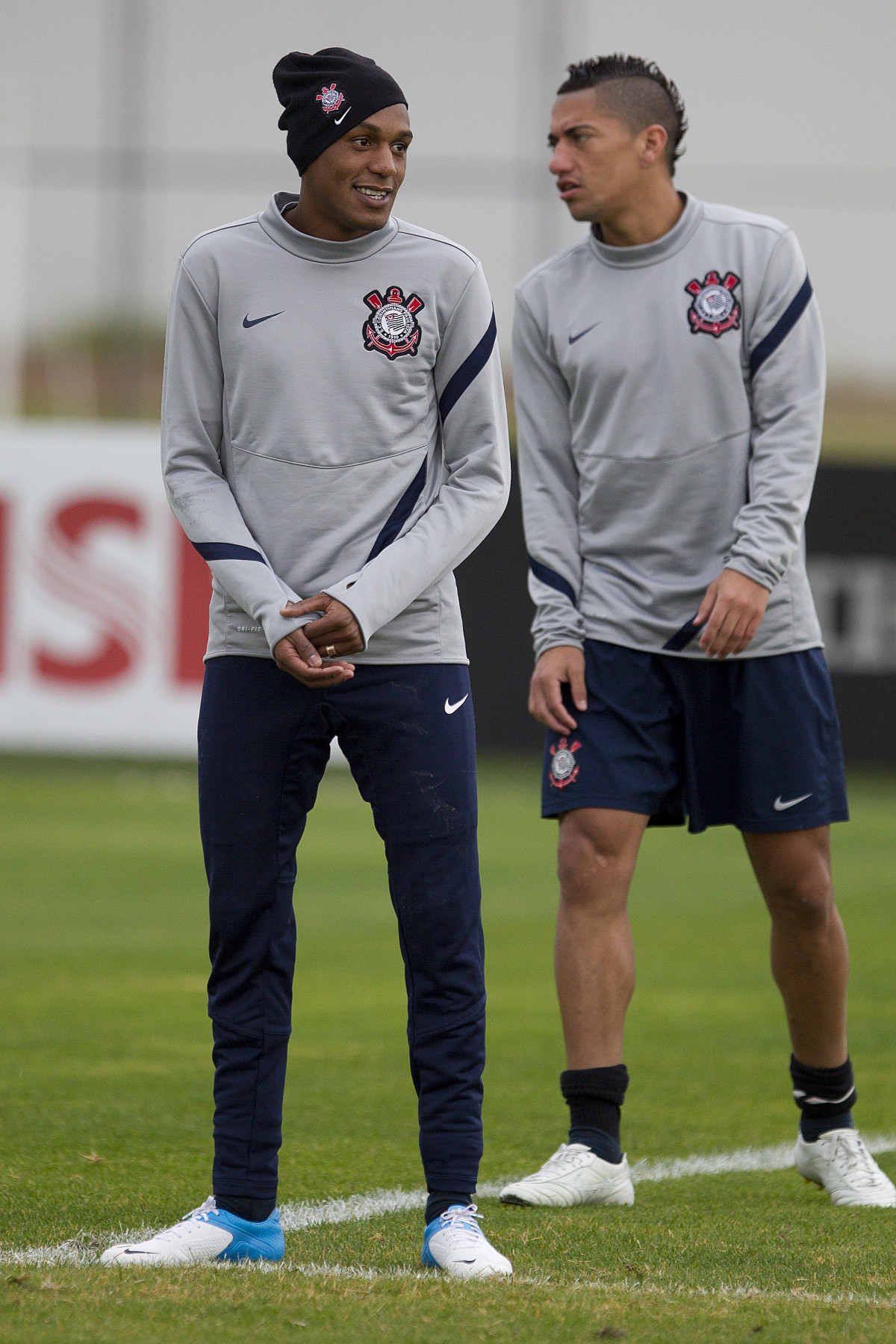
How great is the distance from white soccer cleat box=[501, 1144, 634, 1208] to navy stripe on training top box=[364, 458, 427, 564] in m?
1.36

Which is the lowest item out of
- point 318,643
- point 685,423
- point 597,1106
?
point 597,1106

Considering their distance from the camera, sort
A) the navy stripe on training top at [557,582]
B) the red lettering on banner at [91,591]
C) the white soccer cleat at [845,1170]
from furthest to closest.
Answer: the red lettering on banner at [91,591] → the navy stripe on training top at [557,582] → the white soccer cleat at [845,1170]

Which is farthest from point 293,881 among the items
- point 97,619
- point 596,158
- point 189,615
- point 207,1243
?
point 97,619

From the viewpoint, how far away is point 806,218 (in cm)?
1880

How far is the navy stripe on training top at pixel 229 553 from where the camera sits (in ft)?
10.5

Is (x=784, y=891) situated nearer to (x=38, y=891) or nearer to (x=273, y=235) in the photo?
(x=273, y=235)

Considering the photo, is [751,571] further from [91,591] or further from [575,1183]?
[91,591]

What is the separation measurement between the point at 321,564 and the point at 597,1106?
1.35 metres

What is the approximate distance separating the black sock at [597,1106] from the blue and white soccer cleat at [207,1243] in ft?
2.76

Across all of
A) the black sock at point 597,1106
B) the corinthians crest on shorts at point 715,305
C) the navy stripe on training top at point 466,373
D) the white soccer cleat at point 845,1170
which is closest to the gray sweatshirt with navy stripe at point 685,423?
the corinthians crest on shorts at point 715,305

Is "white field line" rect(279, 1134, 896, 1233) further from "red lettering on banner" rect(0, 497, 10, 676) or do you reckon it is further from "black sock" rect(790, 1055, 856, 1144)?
"red lettering on banner" rect(0, 497, 10, 676)

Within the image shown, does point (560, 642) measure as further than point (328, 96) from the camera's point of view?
Yes

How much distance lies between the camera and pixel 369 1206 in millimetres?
3740

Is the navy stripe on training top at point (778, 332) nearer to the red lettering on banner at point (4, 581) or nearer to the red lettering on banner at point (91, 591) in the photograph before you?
the red lettering on banner at point (91, 591)
